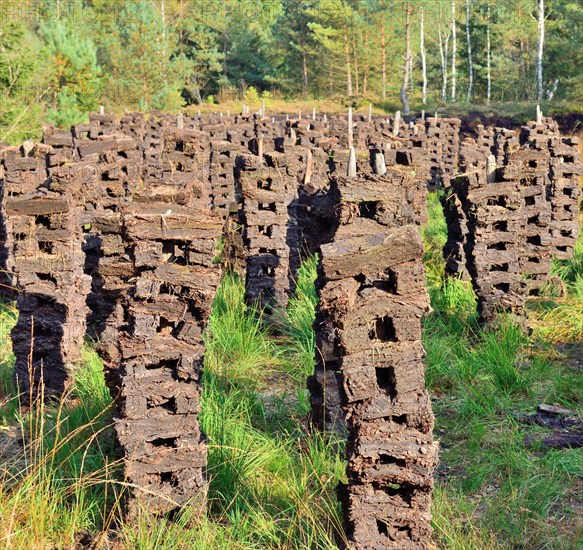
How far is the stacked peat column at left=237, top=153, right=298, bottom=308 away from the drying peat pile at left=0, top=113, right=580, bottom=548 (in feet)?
0.06

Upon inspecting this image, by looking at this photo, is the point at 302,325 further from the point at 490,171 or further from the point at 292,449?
the point at 292,449

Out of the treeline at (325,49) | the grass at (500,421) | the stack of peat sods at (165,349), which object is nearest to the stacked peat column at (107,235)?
the stack of peat sods at (165,349)

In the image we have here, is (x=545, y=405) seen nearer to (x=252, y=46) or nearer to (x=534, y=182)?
(x=534, y=182)

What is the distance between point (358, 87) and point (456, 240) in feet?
163

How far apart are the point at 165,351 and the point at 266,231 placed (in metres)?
5.22

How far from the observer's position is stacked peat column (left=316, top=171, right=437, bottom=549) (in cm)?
420

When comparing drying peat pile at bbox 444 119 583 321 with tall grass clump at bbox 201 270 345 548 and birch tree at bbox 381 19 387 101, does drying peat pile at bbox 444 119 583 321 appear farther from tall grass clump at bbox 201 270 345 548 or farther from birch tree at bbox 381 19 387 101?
birch tree at bbox 381 19 387 101

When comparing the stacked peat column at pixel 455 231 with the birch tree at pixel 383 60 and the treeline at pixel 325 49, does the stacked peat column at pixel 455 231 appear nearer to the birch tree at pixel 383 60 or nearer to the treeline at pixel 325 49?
the treeline at pixel 325 49

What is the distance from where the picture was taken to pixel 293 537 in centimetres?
469

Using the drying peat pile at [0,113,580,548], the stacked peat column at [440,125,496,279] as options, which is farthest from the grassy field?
the stacked peat column at [440,125,496,279]

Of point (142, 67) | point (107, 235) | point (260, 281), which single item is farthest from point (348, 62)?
point (107, 235)

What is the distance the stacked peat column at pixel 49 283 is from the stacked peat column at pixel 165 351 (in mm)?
2514

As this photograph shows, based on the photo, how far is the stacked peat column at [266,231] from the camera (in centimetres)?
995

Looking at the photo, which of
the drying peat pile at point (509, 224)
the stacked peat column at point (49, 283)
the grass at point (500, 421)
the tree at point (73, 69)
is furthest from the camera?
the tree at point (73, 69)
